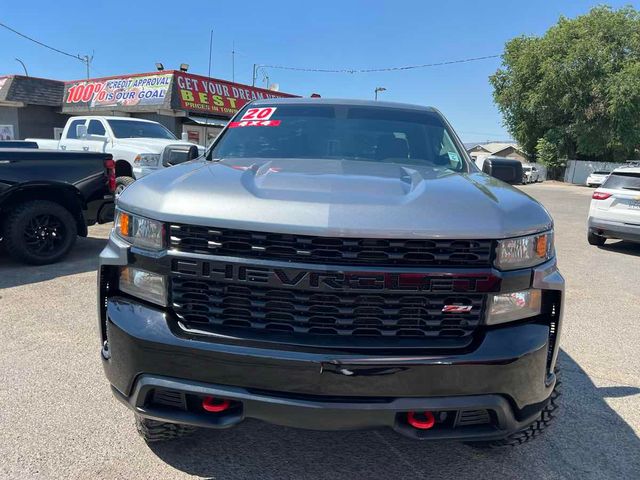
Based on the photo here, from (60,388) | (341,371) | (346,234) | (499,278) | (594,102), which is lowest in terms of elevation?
(60,388)

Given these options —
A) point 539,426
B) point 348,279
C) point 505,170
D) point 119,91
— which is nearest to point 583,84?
point 119,91

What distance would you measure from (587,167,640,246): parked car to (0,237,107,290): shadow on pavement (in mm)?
8369

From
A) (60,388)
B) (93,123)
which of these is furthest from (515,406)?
(93,123)

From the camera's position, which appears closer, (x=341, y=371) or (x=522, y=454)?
(x=341, y=371)

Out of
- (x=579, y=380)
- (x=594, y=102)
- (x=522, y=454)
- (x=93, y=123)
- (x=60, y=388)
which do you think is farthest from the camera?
(x=594, y=102)

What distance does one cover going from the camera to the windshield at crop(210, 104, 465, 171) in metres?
A: 3.09

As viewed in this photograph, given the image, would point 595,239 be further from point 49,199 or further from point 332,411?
point 49,199

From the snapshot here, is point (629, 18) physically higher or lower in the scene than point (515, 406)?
higher

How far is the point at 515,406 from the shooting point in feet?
6.20

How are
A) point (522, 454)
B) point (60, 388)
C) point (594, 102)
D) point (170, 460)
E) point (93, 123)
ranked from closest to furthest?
point (170, 460) < point (522, 454) < point (60, 388) < point (93, 123) < point (594, 102)

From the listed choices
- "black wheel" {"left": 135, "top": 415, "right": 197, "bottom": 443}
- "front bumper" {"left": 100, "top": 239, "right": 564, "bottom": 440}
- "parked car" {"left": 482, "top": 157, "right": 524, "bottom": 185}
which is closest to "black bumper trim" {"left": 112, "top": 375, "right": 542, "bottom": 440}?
"front bumper" {"left": 100, "top": 239, "right": 564, "bottom": 440}

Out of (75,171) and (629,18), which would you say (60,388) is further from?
(629,18)

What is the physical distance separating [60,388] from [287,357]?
2.00 meters

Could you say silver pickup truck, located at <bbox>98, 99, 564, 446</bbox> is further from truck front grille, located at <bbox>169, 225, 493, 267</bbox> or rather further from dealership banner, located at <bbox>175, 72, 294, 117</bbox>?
dealership banner, located at <bbox>175, 72, 294, 117</bbox>
